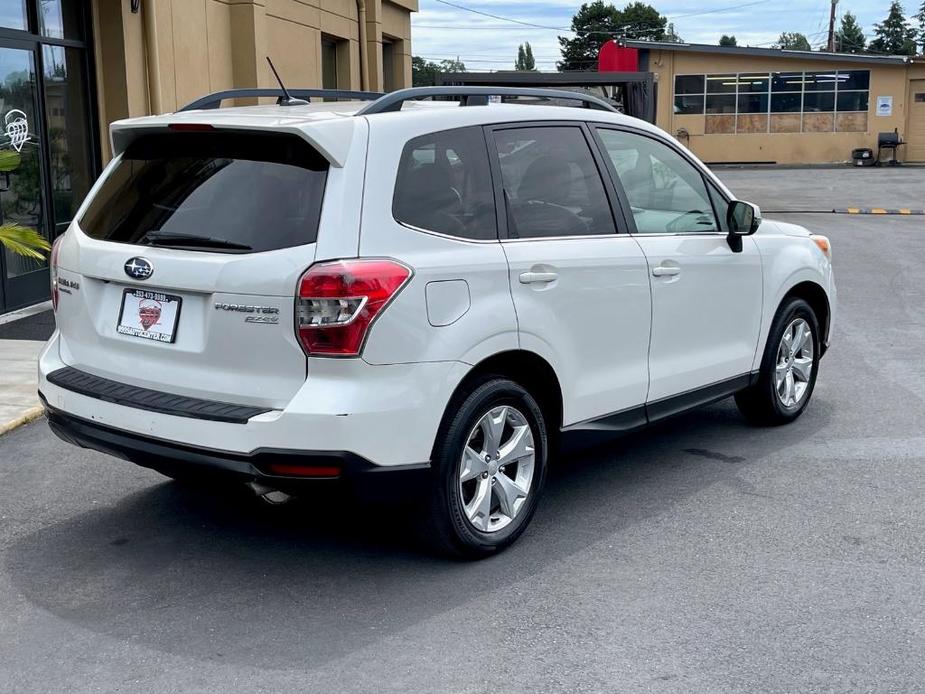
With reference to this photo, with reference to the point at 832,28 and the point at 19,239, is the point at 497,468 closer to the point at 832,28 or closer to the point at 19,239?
the point at 19,239

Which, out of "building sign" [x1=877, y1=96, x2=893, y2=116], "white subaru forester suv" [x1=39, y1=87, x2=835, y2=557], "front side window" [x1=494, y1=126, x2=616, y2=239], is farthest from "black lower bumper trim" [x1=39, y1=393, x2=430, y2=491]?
"building sign" [x1=877, y1=96, x2=893, y2=116]

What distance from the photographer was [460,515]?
4.36m

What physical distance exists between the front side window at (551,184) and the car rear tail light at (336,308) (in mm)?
901

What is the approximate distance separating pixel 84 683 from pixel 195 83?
11.3m

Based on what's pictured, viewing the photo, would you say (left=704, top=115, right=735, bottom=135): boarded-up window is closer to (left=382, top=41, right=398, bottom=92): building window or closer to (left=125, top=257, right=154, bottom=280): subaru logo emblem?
(left=382, top=41, right=398, bottom=92): building window

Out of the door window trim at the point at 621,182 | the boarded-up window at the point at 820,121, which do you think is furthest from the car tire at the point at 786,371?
the boarded-up window at the point at 820,121

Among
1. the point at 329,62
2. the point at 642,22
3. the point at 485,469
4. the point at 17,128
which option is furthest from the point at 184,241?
the point at 642,22

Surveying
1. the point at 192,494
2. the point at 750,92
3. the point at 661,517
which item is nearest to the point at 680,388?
the point at 661,517

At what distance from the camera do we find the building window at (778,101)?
135 feet

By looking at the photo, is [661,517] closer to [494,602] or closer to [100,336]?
[494,602]

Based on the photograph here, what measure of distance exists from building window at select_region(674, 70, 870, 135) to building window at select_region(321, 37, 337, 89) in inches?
996

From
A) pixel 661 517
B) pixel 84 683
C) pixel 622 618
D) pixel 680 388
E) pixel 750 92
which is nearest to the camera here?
pixel 84 683

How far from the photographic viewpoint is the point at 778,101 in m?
41.7

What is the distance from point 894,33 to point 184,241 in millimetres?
138308
